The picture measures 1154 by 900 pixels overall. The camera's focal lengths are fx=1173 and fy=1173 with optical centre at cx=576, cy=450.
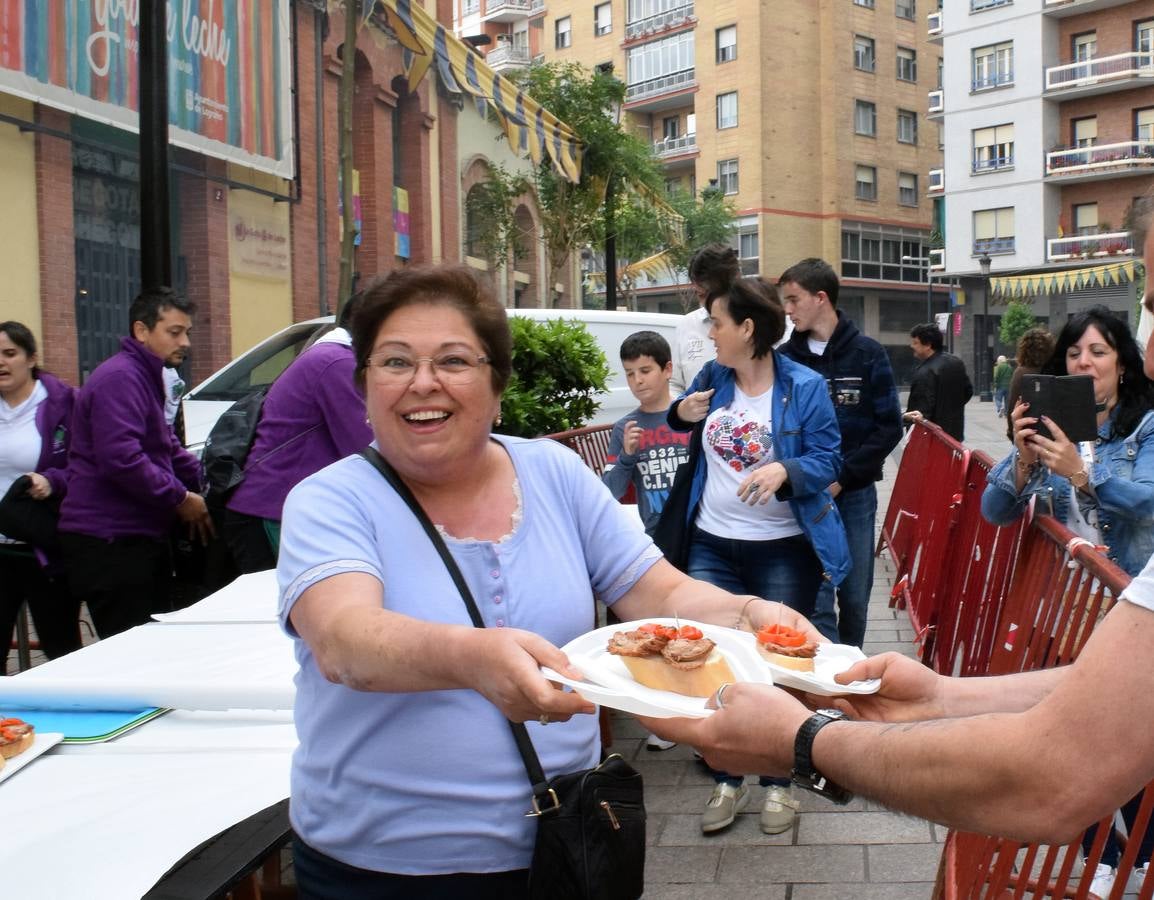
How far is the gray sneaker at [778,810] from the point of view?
14.8 ft

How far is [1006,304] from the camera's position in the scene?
174 feet

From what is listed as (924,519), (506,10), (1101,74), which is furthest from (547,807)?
(506,10)

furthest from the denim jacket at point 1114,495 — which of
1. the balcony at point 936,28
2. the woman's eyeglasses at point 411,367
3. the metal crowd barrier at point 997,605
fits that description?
the balcony at point 936,28

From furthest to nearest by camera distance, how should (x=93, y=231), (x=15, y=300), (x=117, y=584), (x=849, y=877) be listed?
(x=93, y=231) → (x=15, y=300) → (x=117, y=584) → (x=849, y=877)

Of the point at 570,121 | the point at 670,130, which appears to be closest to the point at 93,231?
the point at 570,121

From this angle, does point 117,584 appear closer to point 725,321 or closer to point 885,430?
point 725,321

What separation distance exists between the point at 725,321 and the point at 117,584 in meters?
2.90

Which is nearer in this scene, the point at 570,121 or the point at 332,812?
the point at 332,812

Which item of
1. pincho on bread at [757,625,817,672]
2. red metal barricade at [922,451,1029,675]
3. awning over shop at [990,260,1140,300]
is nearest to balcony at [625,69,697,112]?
awning over shop at [990,260,1140,300]

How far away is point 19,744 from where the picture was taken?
282cm

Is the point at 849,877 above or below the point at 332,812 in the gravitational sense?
below

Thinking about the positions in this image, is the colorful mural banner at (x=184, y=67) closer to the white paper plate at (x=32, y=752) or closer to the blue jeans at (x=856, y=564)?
the blue jeans at (x=856, y=564)

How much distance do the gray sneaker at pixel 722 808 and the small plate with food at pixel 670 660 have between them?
2.42 meters

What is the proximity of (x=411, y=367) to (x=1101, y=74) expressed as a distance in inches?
2013
